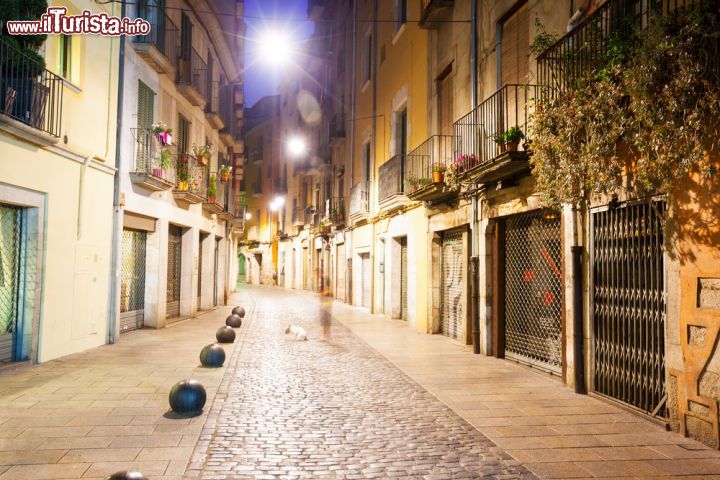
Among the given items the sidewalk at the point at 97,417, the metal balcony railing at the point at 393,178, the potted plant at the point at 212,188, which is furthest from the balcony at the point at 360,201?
the sidewalk at the point at 97,417

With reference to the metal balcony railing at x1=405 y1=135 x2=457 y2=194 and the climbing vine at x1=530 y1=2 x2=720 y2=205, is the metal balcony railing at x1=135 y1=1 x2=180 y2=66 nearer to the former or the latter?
the metal balcony railing at x1=405 y1=135 x2=457 y2=194

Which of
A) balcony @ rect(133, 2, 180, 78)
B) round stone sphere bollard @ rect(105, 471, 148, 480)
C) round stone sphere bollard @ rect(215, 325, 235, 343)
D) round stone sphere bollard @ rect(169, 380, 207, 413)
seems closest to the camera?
round stone sphere bollard @ rect(105, 471, 148, 480)

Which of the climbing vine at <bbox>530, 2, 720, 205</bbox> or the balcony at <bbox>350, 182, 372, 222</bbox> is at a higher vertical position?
the balcony at <bbox>350, 182, 372, 222</bbox>

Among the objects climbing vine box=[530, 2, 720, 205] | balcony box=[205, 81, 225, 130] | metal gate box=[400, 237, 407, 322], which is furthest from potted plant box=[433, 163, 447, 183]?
balcony box=[205, 81, 225, 130]

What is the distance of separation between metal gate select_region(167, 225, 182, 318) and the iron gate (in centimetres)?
1042

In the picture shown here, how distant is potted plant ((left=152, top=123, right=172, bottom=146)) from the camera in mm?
13914

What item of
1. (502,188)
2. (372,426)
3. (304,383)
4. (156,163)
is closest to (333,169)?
(156,163)

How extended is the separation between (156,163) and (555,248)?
997 centimetres

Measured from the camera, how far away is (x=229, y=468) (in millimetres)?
4648

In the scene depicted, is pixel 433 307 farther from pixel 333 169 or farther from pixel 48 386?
pixel 333 169

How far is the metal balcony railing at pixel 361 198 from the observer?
2072cm

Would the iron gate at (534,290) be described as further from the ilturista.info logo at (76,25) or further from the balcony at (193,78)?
the balcony at (193,78)

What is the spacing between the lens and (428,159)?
13938 mm

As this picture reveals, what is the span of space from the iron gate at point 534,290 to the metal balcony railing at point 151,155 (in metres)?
8.39
